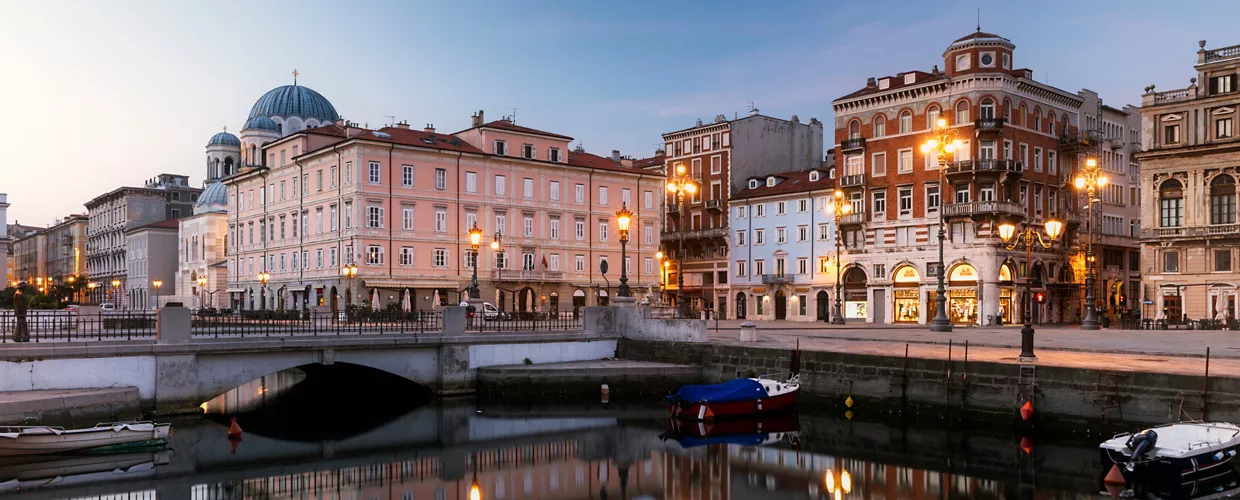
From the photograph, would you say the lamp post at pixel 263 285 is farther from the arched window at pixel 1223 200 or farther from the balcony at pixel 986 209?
the arched window at pixel 1223 200

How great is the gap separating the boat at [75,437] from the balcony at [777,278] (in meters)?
62.2

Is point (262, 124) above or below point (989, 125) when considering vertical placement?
above

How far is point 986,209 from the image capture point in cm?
7000

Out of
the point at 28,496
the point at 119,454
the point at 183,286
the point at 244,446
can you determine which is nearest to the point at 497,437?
the point at 244,446

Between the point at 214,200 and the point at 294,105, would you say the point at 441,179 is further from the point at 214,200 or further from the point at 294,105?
the point at 214,200

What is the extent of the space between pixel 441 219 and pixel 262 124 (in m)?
42.1

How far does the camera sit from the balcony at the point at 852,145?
256 ft

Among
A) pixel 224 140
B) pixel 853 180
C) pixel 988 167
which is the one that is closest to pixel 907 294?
pixel 853 180

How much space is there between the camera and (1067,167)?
255ft

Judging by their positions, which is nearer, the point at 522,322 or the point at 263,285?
the point at 522,322

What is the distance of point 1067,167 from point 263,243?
216 feet

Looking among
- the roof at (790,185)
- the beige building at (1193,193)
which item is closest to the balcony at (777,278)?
the roof at (790,185)

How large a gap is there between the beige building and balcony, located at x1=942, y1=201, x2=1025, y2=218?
27.5ft

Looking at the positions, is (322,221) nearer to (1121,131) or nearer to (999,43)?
(999,43)
